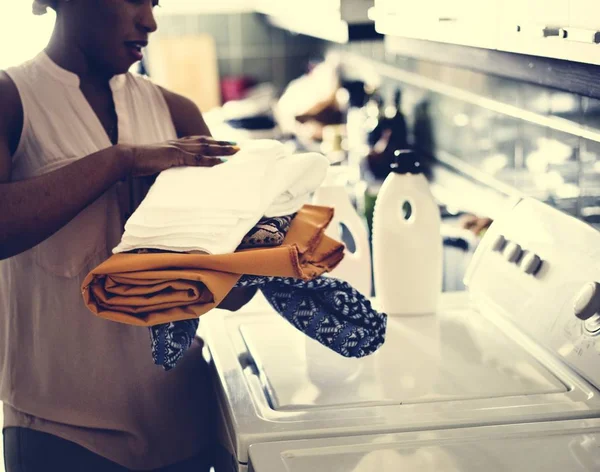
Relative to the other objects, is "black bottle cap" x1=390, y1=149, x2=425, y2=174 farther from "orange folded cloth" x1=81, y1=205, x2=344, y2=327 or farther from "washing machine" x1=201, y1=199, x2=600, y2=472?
"orange folded cloth" x1=81, y1=205, x2=344, y2=327

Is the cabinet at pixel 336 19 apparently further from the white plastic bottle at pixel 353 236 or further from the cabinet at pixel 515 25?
the white plastic bottle at pixel 353 236

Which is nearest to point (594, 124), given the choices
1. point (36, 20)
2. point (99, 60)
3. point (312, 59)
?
point (99, 60)

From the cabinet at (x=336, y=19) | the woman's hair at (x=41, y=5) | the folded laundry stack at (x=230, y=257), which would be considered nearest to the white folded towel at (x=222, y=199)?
the folded laundry stack at (x=230, y=257)

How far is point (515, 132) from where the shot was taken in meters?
1.81

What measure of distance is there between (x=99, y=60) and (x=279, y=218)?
38 cm

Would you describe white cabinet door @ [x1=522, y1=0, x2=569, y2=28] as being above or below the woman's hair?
below

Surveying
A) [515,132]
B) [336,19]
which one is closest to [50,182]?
[515,132]

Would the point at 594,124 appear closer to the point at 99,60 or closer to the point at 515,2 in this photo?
the point at 515,2

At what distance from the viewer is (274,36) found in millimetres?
4371

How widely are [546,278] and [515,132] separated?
507 mm

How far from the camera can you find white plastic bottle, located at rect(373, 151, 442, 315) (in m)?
1.55

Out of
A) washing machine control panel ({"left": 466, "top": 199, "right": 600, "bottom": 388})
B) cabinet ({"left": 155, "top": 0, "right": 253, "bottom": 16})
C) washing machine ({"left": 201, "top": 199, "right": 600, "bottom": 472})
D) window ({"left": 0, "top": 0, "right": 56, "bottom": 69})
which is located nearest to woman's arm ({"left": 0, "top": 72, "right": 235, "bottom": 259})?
washing machine ({"left": 201, "top": 199, "right": 600, "bottom": 472})

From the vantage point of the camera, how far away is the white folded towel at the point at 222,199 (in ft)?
3.97

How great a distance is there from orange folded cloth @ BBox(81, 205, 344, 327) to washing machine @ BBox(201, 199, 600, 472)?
16 centimetres
